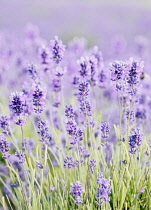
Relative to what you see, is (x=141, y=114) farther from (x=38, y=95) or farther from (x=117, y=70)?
(x=38, y=95)

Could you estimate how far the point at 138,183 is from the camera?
7.18ft

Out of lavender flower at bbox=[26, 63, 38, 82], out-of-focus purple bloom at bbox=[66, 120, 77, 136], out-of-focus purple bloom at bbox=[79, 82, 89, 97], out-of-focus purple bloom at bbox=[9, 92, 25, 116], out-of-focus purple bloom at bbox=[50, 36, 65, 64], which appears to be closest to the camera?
out-of-focus purple bloom at bbox=[9, 92, 25, 116]

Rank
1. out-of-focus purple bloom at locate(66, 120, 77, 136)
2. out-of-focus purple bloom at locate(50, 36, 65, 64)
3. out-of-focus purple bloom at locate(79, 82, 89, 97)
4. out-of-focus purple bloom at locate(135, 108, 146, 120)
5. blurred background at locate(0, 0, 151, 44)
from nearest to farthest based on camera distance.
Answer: out-of-focus purple bloom at locate(66, 120, 77, 136) < out-of-focus purple bloom at locate(79, 82, 89, 97) < out-of-focus purple bloom at locate(50, 36, 65, 64) < out-of-focus purple bloom at locate(135, 108, 146, 120) < blurred background at locate(0, 0, 151, 44)

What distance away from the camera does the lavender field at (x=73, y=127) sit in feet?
6.66

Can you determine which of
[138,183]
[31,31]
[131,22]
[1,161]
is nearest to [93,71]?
[138,183]

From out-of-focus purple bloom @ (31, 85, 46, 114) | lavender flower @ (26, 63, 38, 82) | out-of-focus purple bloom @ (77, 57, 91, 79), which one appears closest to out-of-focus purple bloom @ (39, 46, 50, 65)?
lavender flower @ (26, 63, 38, 82)

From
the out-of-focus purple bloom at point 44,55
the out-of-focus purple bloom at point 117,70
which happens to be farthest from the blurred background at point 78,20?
the out-of-focus purple bloom at point 117,70

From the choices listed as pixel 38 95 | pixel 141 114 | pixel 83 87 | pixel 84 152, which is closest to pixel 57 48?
pixel 83 87

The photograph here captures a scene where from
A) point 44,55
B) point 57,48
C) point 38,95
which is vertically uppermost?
Result: point 44,55

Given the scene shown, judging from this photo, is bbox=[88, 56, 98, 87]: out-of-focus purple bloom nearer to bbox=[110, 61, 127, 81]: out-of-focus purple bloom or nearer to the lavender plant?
the lavender plant

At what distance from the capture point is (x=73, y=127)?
2.01 meters

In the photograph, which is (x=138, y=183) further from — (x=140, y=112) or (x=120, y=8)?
(x=120, y=8)

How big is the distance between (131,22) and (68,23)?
123 inches

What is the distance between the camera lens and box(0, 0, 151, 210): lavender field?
2.03 meters
